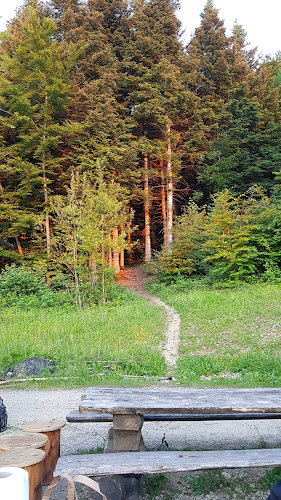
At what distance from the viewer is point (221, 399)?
9.43 feet

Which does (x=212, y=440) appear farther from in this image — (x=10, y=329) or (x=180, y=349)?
(x=10, y=329)

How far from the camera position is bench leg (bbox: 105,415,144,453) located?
111 inches

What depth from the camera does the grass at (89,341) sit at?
717cm

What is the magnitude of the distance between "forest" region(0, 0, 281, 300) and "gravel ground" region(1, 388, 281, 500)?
351 inches

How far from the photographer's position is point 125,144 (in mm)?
21000

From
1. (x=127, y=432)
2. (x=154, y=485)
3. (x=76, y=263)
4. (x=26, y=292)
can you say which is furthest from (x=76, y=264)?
(x=127, y=432)

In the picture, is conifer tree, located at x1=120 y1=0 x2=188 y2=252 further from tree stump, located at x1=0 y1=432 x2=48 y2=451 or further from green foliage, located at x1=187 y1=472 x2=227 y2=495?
tree stump, located at x1=0 y1=432 x2=48 y2=451

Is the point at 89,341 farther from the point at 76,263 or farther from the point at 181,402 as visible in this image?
the point at 181,402

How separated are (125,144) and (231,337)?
1452cm

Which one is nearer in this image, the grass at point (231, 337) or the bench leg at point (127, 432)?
the bench leg at point (127, 432)

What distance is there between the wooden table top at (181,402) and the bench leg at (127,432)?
13 centimetres

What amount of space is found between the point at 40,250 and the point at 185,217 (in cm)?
729

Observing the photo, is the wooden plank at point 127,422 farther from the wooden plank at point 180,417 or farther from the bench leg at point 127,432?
the wooden plank at point 180,417

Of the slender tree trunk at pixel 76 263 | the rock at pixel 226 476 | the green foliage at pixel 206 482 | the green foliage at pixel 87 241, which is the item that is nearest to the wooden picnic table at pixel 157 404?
the green foliage at pixel 206 482
